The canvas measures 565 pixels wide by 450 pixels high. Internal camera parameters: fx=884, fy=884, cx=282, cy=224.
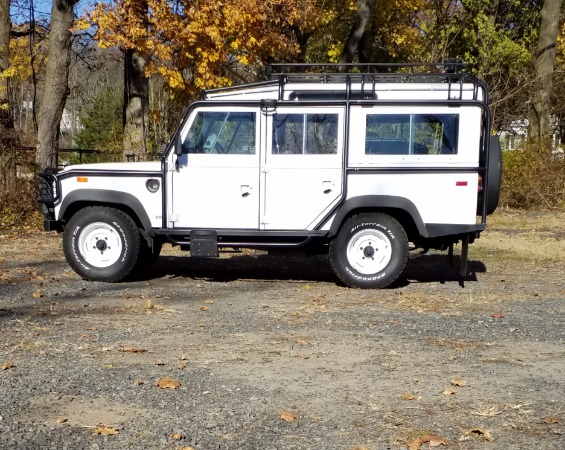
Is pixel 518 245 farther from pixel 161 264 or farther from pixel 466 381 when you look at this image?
pixel 466 381

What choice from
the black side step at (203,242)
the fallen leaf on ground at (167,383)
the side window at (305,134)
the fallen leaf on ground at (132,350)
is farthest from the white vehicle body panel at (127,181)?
the fallen leaf on ground at (167,383)

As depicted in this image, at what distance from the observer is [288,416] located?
18.4 ft

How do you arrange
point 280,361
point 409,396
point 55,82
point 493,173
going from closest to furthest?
1. point 409,396
2. point 280,361
3. point 493,173
4. point 55,82

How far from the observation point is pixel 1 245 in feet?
50.5

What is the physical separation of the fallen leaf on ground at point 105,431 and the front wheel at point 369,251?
18.8 feet

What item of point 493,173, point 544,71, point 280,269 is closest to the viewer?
point 493,173

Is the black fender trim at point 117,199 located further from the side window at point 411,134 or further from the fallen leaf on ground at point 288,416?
the fallen leaf on ground at point 288,416

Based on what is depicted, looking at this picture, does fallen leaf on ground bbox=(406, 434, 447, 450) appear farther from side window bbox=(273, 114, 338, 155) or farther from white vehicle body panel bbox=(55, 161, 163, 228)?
white vehicle body panel bbox=(55, 161, 163, 228)

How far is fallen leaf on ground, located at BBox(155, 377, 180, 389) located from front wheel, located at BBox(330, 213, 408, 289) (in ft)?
15.2

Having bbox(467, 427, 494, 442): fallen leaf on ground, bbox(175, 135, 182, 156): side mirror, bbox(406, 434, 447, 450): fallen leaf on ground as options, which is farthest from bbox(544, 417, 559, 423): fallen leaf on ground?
bbox(175, 135, 182, 156): side mirror

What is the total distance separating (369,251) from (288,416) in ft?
17.6

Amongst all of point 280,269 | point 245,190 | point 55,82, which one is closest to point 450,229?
point 245,190

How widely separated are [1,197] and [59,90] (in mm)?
2821

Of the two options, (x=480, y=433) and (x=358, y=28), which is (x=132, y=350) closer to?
(x=480, y=433)
